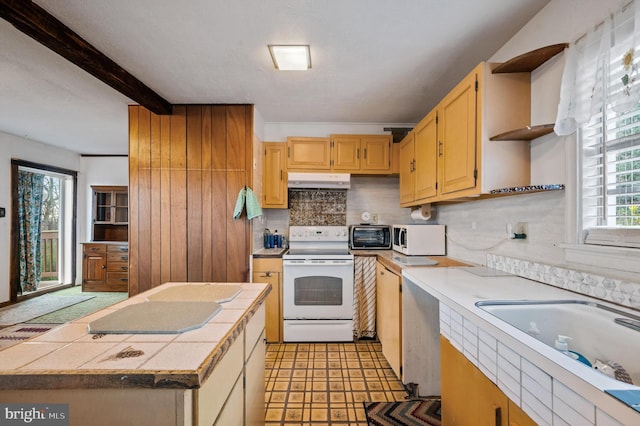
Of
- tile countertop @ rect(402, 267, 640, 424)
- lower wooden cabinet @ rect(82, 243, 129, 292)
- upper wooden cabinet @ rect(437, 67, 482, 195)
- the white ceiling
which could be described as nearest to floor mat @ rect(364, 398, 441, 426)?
tile countertop @ rect(402, 267, 640, 424)

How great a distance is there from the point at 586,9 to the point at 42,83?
150 inches

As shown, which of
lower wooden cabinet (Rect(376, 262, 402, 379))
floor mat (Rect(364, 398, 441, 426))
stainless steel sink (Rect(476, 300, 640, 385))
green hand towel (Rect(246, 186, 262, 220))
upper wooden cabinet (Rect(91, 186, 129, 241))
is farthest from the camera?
upper wooden cabinet (Rect(91, 186, 129, 241))

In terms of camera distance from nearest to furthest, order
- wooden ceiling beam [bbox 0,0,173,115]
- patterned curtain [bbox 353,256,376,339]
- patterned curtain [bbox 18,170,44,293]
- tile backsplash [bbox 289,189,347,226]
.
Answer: wooden ceiling beam [bbox 0,0,173,115] → patterned curtain [bbox 353,256,376,339] → tile backsplash [bbox 289,189,347,226] → patterned curtain [bbox 18,170,44,293]

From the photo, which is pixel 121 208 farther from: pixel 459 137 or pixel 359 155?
pixel 459 137

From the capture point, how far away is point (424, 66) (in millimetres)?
2096

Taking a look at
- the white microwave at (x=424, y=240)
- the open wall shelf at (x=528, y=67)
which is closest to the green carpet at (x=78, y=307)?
the white microwave at (x=424, y=240)

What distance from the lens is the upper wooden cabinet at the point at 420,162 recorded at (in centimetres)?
225

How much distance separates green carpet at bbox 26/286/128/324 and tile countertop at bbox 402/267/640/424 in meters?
3.66

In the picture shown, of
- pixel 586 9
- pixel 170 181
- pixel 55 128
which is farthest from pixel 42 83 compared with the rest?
pixel 586 9

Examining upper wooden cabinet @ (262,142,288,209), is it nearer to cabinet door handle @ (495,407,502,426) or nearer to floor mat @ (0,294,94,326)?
cabinet door handle @ (495,407,502,426)

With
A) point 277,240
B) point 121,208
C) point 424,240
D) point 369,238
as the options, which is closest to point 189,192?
point 277,240

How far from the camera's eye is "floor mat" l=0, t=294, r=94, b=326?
357cm

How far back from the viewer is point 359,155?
10.7 ft

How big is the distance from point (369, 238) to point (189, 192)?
6.56 ft
